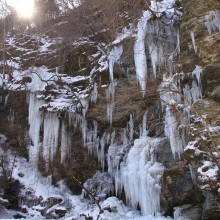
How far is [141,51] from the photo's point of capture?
32.9ft

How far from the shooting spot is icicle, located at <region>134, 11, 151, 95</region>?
387 inches

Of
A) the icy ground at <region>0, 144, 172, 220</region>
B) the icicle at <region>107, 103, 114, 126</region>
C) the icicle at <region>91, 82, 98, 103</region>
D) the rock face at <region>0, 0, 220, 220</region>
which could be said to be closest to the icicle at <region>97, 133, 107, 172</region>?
the rock face at <region>0, 0, 220, 220</region>

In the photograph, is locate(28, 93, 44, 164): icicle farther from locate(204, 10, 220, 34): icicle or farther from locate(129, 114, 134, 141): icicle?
locate(204, 10, 220, 34): icicle

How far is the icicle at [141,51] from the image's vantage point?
387 inches

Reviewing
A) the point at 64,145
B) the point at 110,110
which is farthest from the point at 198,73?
the point at 64,145

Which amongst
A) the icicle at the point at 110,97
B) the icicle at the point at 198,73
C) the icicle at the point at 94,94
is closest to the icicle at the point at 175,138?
the icicle at the point at 198,73

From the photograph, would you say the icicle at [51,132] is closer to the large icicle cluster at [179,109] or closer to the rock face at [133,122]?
the rock face at [133,122]

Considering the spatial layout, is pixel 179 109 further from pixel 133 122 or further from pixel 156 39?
pixel 156 39

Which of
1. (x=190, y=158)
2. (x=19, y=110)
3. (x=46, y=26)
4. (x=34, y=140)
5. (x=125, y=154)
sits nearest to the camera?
(x=190, y=158)

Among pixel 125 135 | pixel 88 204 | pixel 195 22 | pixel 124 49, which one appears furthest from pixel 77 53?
pixel 88 204

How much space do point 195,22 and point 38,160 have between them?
7899 mm

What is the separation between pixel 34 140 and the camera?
12234mm

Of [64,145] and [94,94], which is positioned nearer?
[94,94]

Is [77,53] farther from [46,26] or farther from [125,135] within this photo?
[125,135]
